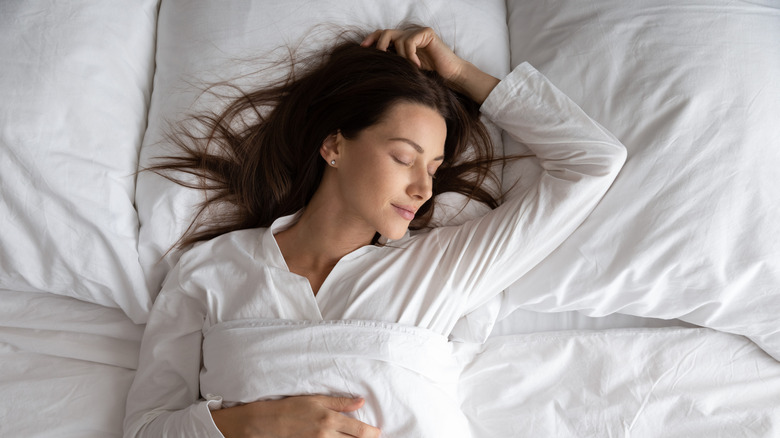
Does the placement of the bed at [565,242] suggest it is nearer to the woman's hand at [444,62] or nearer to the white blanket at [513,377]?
the white blanket at [513,377]

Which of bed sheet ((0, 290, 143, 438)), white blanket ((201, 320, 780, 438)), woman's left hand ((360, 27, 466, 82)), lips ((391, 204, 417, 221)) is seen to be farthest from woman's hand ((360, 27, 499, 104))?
bed sheet ((0, 290, 143, 438))

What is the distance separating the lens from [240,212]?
1670 mm

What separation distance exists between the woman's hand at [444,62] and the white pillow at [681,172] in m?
0.19

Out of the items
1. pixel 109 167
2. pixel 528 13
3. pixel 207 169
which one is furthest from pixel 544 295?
pixel 109 167

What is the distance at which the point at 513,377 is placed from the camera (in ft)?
5.12

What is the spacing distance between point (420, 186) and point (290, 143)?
0.45 metres

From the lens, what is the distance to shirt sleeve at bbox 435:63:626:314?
1414mm

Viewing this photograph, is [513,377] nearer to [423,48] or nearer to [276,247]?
[276,247]

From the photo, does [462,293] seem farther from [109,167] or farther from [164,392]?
[109,167]

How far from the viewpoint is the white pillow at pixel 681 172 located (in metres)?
1.42

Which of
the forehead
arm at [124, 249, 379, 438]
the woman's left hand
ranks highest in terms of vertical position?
the woman's left hand

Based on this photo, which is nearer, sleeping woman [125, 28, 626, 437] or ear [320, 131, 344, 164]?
sleeping woman [125, 28, 626, 437]

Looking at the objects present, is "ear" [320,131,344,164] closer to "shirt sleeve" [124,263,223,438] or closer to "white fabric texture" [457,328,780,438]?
"shirt sleeve" [124,263,223,438]

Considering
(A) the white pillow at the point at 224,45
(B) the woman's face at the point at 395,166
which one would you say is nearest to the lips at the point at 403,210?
(B) the woman's face at the point at 395,166
